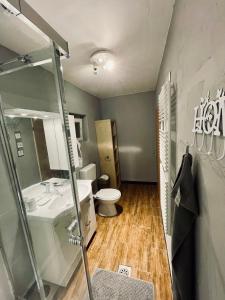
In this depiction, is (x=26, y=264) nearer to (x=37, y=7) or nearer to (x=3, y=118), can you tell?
(x=3, y=118)

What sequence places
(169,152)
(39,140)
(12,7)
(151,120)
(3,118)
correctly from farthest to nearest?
(151,120) < (39,140) < (169,152) < (3,118) < (12,7)

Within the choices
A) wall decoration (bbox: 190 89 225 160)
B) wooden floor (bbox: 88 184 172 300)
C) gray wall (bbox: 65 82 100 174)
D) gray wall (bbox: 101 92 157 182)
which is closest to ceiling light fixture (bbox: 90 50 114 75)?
gray wall (bbox: 65 82 100 174)

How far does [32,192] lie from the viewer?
1454 mm

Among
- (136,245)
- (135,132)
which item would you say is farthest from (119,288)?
(135,132)

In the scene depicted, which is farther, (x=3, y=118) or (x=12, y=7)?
(x=3, y=118)

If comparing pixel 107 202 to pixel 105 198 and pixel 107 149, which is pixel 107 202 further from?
pixel 107 149

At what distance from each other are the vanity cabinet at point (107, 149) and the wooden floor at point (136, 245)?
0.78 m

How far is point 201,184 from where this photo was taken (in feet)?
2.26

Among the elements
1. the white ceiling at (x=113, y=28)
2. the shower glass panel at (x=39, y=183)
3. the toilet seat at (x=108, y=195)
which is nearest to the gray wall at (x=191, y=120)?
the white ceiling at (x=113, y=28)

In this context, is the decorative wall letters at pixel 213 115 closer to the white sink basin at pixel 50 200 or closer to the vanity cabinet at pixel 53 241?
the white sink basin at pixel 50 200

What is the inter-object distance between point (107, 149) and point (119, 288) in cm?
239

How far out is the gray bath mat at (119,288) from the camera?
1.41 metres

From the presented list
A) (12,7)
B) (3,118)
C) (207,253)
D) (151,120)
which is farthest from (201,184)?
(151,120)

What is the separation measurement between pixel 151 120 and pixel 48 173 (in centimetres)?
270
